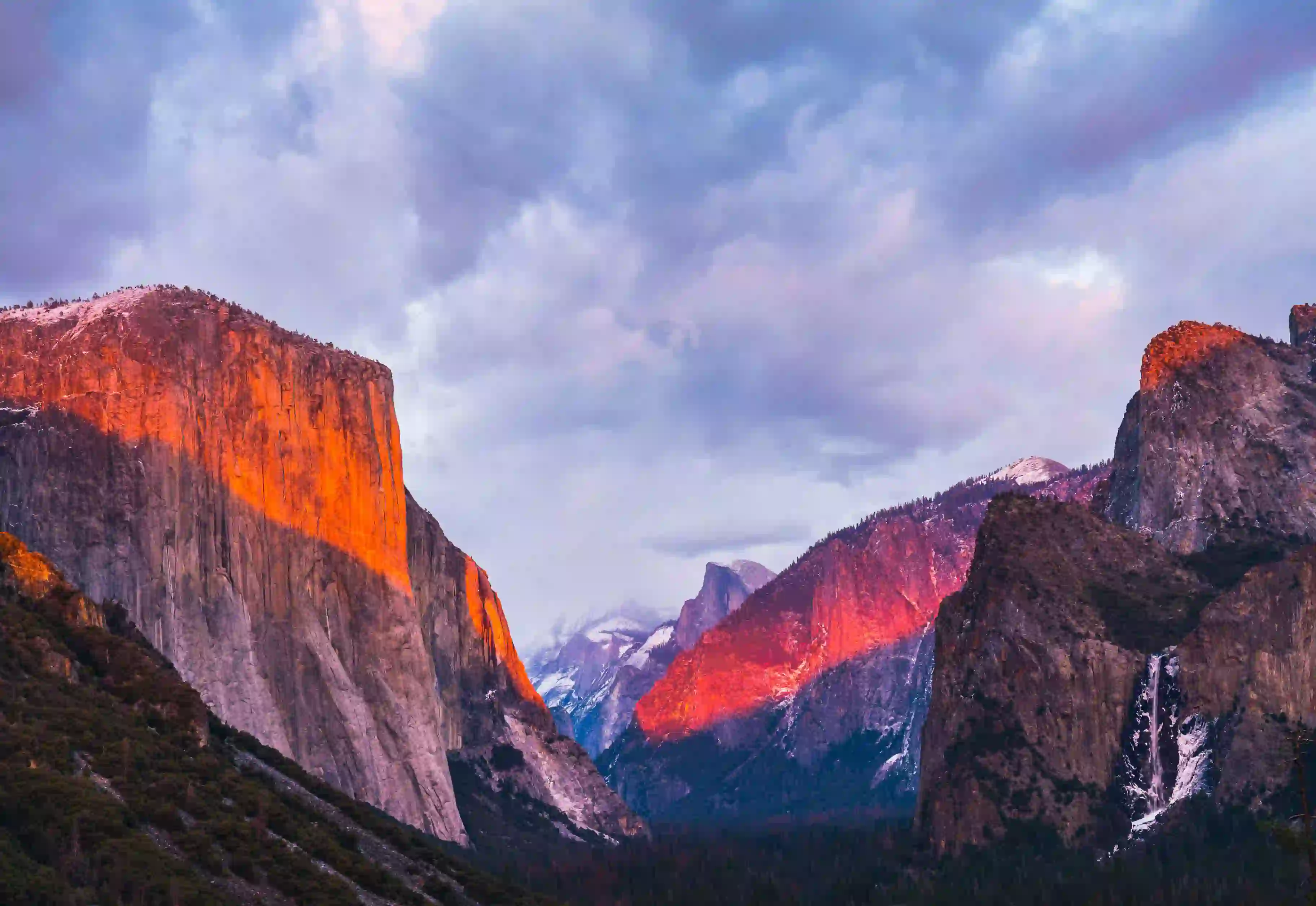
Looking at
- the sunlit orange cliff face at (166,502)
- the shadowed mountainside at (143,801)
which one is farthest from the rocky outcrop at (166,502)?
the shadowed mountainside at (143,801)

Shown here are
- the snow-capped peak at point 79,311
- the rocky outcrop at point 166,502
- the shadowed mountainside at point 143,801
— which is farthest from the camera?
the snow-capped peak at point 79,311

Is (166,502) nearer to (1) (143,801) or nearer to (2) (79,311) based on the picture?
(2) (79,311)

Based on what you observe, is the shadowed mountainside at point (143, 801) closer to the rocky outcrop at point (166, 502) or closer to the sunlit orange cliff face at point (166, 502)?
the rocky outcrop at point (166, 502)

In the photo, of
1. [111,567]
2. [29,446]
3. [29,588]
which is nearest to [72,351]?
[29,446]

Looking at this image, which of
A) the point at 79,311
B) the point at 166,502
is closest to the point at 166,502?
the point at 166,502

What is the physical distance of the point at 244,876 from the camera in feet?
263

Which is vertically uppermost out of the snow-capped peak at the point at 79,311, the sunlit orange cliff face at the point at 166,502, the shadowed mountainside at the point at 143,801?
the snow-capped peak at the point at 79,311

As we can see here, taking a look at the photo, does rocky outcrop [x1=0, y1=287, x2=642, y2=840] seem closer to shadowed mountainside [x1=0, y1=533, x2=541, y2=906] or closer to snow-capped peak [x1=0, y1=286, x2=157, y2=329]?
snow-capped peak [x1=0, y1=286, x2=157, y2=329]

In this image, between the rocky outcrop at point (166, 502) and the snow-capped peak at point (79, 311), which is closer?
the rocky outcrop at point (166, 502)

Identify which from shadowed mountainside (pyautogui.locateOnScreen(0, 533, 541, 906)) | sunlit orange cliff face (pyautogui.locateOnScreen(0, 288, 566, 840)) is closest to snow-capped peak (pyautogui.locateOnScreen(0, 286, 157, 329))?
sunlit orange cliff face (pyautogui.locateOnScreen(0, 288, 566, 840))

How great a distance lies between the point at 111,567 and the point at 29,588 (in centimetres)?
7456

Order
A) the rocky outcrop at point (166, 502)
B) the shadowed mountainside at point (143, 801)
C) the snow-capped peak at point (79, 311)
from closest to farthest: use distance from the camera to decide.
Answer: the shadowed mountainside at point (143, 801) < the rocky outcrop at point (166, 502) < the snow-capped peak at point (79, 311)

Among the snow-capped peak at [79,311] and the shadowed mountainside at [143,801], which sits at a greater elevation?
the snow-capped peak at [79,311]

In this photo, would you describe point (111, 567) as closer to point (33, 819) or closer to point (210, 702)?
point (210, 702)
